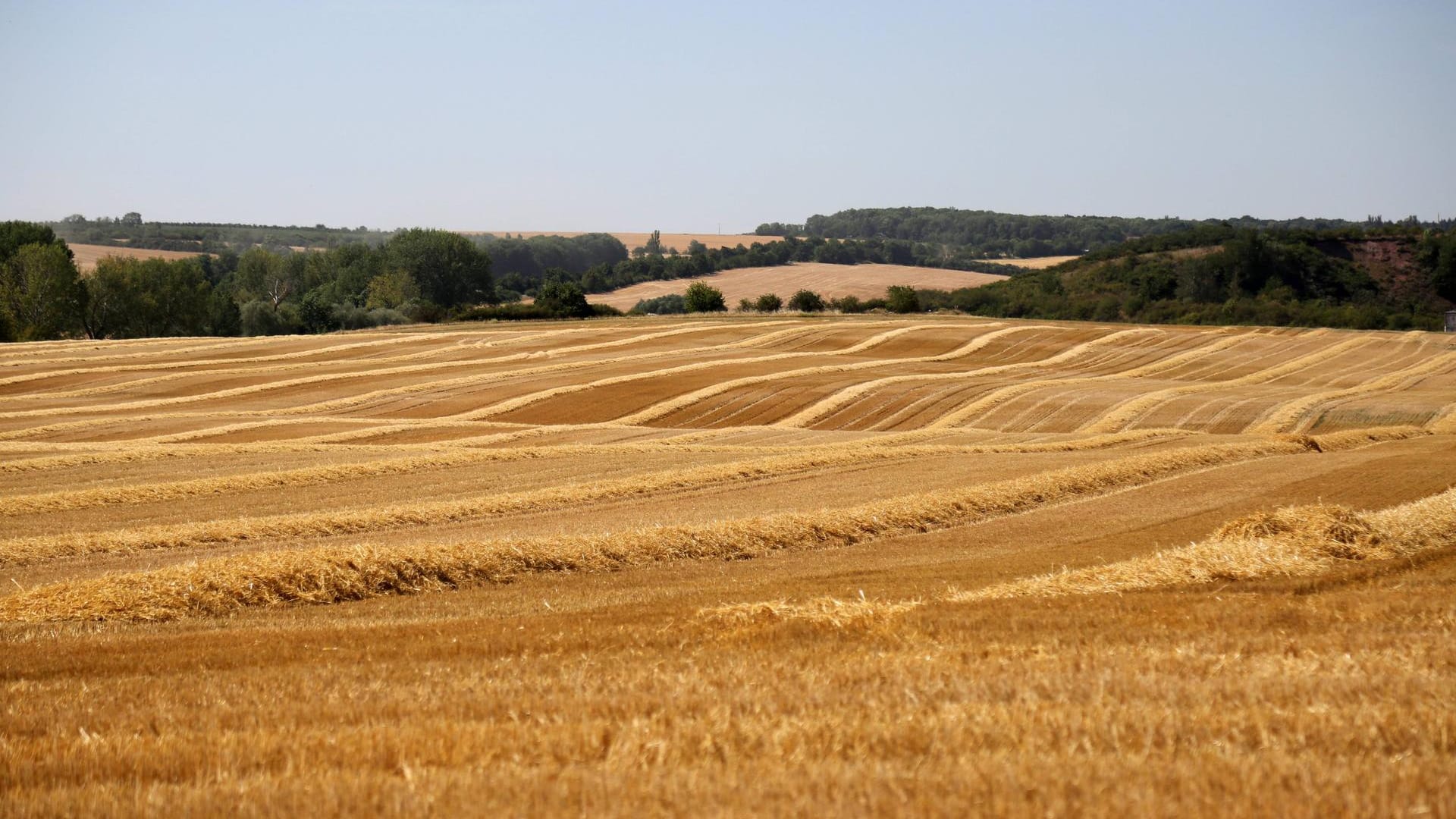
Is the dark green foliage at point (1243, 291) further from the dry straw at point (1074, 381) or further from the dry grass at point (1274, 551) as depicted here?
the dry grass at point (1274, 551)

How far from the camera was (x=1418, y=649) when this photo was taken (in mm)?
7719

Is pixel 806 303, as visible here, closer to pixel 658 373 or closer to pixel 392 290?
pixel 658 373

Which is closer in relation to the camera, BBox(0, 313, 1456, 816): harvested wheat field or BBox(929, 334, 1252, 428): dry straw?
BBox(0, 313, 1456, 816): harvested wheat field

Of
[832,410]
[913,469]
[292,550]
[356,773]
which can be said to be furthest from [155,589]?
[832,410]

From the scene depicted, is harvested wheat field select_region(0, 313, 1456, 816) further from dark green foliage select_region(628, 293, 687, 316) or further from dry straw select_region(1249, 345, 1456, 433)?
dark green foliage select_region(628, 293, 687, 316)

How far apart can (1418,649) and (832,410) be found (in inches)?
1242

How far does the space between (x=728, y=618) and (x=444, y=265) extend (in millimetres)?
111506

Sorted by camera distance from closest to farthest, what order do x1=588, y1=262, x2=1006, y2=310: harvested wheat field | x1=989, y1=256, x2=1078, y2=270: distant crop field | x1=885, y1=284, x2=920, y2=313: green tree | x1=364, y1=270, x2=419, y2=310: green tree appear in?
1. x1=885, y1=284, x2=920, y2=313: green tree
2. x1=588, y1=262, x2=1006, y2=310: harvested wheat field
3. x1=364, y1=270, x2=419, y2=310: green tree
4. x1=989, y1=256, x2=1078, y2=270: distant crop field

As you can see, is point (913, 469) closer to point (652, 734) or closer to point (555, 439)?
point (555, 439)

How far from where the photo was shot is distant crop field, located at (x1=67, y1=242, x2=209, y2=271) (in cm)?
12641

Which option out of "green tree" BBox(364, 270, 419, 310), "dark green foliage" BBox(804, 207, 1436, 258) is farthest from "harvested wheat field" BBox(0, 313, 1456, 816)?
"dark green foliage" BBox(804, 207, 1436, 258)

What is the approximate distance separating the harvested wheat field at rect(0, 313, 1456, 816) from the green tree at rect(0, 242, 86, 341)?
6077 cm

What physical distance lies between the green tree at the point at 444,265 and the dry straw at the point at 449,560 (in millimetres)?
100629

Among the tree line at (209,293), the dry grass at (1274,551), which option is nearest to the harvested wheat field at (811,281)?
the tree line at (209,293)
